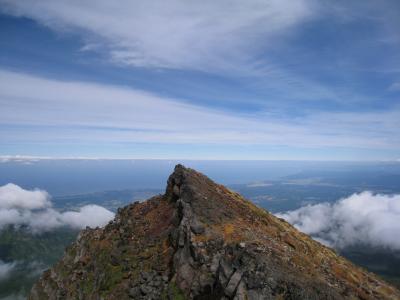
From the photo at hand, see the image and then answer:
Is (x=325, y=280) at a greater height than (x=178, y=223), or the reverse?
(x=178, y=223)

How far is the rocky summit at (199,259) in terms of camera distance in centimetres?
2495

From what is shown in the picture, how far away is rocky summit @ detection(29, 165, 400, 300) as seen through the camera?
81.9ft

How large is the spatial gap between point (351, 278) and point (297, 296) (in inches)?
380

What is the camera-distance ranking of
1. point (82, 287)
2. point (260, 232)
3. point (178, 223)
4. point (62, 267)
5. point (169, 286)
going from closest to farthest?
point (169, 286)
point (260, 232)
point (178, 223)
point (82, 287)
point (62, 267)

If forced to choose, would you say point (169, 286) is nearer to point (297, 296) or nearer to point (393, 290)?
point (297, 296)

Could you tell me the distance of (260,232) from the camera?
32.7 metres

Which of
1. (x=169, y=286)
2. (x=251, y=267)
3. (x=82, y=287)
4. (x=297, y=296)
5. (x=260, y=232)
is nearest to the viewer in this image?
(x=297, y=296)

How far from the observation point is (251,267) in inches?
993

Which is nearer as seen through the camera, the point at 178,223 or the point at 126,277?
the point at 126,277

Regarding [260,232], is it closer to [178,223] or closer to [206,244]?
[206,244]

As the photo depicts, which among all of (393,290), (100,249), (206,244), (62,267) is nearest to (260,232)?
(206,244)

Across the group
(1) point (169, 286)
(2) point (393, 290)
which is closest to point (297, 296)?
(1) point (169, 286)

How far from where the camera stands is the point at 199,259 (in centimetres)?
2909

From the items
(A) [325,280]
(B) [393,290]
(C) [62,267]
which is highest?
(A) [325,280]
